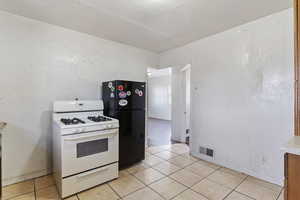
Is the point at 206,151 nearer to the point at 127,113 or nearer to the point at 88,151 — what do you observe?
the point at 127,113

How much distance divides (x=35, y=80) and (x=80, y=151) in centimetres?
138

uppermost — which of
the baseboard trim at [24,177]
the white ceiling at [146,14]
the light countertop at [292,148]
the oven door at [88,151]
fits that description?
the white ceiling at [146,14]

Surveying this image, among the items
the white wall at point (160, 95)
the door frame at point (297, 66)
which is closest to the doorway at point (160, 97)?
the white wall at point (160, 95)

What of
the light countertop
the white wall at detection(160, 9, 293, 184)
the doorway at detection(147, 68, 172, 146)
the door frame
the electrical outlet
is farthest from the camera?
the doorway at detection(147, 68, 172, 146)

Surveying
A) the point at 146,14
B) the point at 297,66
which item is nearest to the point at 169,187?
the point at 297,66

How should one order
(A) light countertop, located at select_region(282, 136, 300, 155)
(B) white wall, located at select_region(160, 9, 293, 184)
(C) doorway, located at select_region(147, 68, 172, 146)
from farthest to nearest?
1. (C) doorway, located at select_region(147, 68, 172, 146)
2. (B) white wall, located at select_region(160, 9, 293, 184)
3. (A) light countertop, located at select_region(282, 136, 300, 155)

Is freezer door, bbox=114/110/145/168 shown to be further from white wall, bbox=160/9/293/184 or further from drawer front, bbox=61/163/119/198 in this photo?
white wall, bbox=160/9/293/184

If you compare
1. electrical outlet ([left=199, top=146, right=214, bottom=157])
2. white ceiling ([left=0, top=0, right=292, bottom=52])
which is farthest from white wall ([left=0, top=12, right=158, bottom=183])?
electrical outlet ([left=199, top=146, right=214, bottom=157])

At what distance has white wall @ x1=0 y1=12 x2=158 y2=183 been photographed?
2123 mm

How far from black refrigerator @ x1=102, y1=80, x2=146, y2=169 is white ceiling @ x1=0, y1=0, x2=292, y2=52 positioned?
3.19ft

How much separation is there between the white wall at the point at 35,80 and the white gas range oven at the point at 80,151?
0.35 m

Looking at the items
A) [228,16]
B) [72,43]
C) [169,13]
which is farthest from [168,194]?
[72,43]

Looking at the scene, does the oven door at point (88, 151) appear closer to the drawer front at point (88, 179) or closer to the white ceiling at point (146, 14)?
the drawer front at point (88, 179)

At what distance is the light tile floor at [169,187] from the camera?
190cm
